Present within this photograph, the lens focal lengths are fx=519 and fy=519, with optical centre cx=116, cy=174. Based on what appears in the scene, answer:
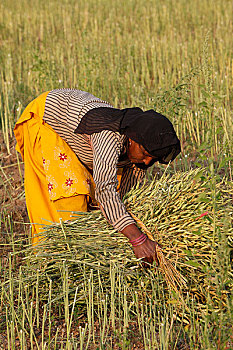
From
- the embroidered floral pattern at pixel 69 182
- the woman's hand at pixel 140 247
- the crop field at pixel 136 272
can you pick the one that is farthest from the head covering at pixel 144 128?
the woman's hand at pixel 140 247

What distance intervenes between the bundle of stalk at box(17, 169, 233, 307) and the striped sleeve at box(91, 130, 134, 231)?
0.12 metres

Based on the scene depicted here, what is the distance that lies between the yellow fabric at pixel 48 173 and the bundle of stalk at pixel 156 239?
286mm

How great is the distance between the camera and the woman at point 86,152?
2791mm

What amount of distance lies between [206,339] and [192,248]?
0.72 m

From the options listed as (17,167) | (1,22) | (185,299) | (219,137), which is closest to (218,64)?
(219,137)

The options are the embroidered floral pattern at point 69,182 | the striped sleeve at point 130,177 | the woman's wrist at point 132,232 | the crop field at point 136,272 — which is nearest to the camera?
the crop field at point 136,272

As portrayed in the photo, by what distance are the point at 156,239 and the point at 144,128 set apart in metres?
0.60

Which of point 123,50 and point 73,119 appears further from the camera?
point 123,50

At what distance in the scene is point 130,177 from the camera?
3.40 meters

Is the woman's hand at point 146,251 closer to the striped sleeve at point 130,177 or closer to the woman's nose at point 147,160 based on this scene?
the woman's nose at point 147,160

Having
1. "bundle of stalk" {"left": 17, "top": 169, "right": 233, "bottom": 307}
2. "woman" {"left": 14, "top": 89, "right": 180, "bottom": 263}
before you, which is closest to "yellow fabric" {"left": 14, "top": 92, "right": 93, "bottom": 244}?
"woman" {"left": 14, "top": 89, "right": 180, "bottom": 263}

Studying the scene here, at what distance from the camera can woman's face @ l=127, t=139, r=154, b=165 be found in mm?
2957

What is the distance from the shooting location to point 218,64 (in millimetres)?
6637

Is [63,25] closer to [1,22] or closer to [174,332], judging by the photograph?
[1,22]
